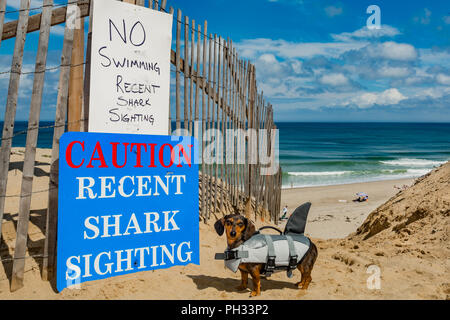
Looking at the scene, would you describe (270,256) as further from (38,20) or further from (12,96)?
(38,20)

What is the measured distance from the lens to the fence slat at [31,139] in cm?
334

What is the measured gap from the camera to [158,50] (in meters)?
3.90

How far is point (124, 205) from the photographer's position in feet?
12.0

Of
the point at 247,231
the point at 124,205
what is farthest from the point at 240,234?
the point at 124,205

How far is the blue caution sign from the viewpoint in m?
3.42

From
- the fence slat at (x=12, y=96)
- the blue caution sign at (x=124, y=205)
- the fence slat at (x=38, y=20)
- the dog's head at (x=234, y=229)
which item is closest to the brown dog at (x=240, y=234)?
the dog's head at (x=234, y=229)

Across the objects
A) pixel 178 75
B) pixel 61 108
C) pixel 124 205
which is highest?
pixel 178 75

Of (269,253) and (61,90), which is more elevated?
(61,90)

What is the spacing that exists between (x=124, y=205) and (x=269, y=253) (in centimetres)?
152

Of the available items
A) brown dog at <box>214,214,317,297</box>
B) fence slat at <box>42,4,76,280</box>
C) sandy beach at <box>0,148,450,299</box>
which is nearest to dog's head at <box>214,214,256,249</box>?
brown dog at <box>214,214,317,297</box>

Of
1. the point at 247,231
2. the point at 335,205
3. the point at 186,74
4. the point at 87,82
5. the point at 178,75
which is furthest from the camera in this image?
the point at 335,205

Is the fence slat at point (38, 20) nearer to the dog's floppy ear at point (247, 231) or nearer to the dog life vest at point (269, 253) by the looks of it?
the dog's floppy ear at point (247, 231)

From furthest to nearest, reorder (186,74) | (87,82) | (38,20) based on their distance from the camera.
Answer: (186,74) < (87,82) < (38,20)

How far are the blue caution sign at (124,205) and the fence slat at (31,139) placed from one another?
277mm
